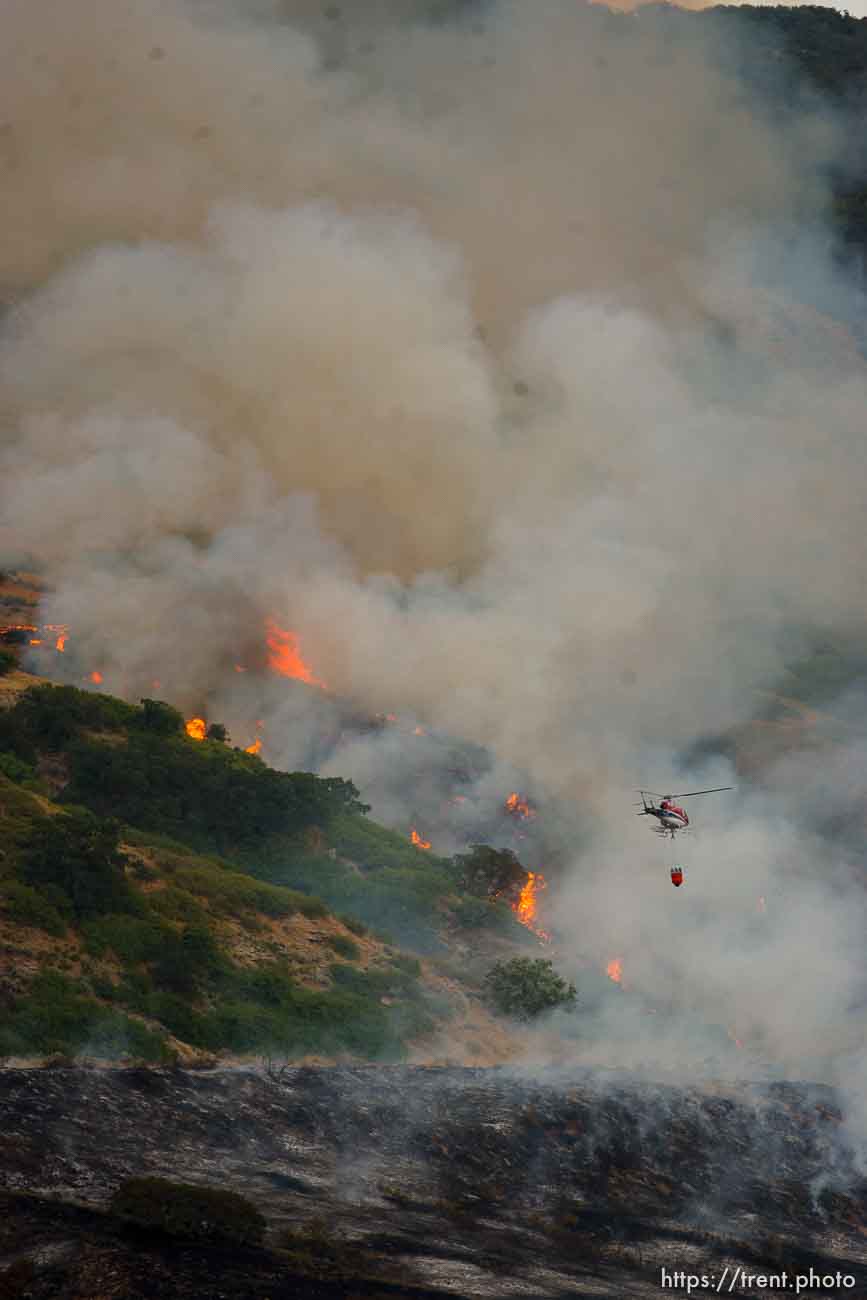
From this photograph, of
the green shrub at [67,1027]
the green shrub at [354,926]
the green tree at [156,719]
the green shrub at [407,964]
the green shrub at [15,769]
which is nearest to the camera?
the green shrub at [67,1027]

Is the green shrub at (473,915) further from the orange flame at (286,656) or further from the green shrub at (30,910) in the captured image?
the orange flame at (286,656)

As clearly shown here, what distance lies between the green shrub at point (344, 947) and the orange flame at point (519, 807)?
4759 cm

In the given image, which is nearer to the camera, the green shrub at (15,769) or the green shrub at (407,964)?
the green shrub at (407,964)

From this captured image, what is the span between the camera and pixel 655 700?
156500 mm

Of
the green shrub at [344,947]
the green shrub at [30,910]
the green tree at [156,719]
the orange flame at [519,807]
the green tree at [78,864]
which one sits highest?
the orange flame at [519,807]

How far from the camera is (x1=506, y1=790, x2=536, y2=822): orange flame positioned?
117 meters

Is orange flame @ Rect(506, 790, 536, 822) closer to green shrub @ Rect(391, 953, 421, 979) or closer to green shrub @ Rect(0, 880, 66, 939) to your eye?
green shrub @ Rect(391, 953, 421, 979)

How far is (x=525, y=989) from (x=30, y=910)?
27761mm

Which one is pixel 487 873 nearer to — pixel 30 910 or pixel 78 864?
pixel 78 864

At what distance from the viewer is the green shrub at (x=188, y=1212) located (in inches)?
1254

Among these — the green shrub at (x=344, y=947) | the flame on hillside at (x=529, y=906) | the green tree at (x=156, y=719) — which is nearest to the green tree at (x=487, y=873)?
the flame on hillside at (x=529, y=906)

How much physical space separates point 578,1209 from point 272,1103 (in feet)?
35.2

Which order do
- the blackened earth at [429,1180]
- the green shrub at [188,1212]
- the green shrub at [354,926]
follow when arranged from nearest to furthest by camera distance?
the blackened earth at [429,1180] → the green shrub at [188,1212] → the green shrub at [354,926]

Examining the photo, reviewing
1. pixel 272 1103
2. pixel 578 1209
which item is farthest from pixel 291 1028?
pixel 578 1209
